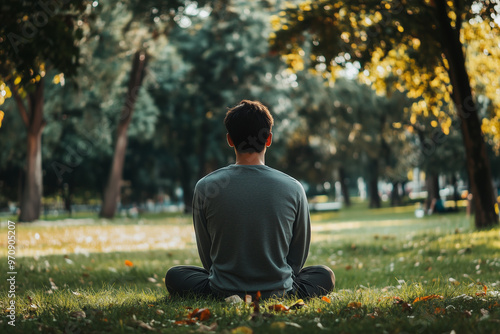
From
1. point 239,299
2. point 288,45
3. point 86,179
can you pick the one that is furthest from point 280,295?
point 86,179

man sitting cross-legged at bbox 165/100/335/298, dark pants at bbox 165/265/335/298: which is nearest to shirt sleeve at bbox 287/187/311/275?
man sitting cross-legged at bbox 165/100/335/298

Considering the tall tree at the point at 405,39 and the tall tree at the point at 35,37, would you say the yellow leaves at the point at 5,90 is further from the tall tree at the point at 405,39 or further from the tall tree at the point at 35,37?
the tall tree at the point at 405,39

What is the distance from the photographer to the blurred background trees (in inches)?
498

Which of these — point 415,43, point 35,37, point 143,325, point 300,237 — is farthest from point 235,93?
point 143,325

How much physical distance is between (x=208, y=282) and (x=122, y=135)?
73.0 feet

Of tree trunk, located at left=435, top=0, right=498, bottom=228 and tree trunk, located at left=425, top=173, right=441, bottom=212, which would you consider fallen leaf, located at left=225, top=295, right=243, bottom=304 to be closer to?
tree trunk, located at left=435, top=0, right=498, bottom=228

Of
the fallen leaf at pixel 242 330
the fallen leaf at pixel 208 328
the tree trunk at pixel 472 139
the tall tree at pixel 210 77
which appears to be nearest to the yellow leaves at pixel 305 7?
the tree trunk at pixel 472 139

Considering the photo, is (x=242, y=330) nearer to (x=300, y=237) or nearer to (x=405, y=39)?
(x=300, y=237)

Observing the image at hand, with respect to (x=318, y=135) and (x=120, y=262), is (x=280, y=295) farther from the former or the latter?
(x=318, y=135)

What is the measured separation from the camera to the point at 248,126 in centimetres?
412

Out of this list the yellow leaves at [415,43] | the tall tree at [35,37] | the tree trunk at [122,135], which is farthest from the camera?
the tree trunk at [122,135]

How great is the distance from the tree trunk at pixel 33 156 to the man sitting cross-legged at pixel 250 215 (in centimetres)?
1827

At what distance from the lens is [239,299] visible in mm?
4223

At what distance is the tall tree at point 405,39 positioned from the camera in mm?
12125
